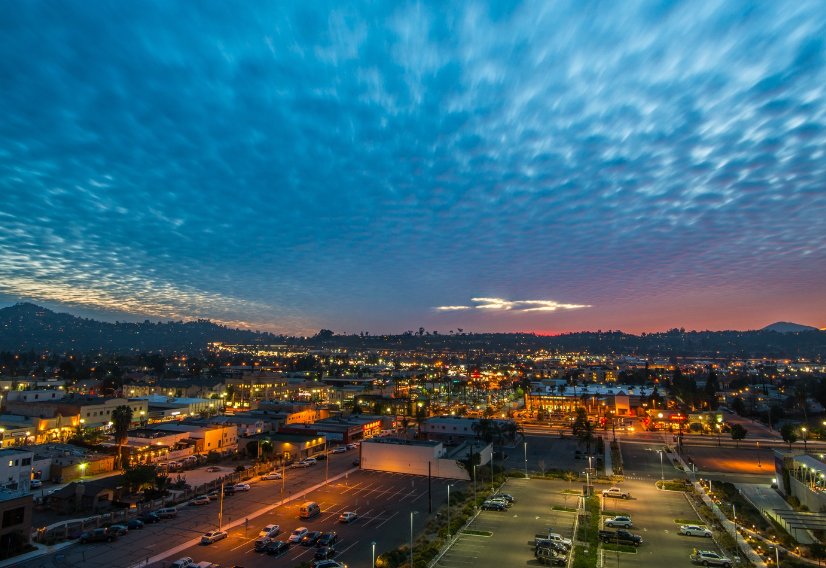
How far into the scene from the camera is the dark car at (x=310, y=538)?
18.7m

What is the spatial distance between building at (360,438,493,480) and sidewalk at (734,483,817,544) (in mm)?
15066

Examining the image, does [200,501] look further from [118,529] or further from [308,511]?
[308,511]

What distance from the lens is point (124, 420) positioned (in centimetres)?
3097

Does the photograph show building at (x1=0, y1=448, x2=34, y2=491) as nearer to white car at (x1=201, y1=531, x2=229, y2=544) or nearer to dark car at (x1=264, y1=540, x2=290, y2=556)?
white car at (x1=201, y1=531, x2=229, y2=544)

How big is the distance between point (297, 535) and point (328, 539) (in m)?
1.36

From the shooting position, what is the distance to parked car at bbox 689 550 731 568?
16828mm

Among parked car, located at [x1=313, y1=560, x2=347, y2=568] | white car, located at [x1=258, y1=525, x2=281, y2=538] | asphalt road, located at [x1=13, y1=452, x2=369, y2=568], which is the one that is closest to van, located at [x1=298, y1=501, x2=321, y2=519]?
white car, located at [x1=258, y1=525, x2=281, y2=538]

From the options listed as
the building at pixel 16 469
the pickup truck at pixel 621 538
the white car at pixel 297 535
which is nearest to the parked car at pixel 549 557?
the pickup truck at pixel 621 538

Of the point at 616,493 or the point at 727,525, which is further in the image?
the point at 616,493

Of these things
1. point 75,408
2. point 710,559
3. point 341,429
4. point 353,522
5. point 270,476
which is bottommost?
point 270,476

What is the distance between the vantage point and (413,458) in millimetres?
31891

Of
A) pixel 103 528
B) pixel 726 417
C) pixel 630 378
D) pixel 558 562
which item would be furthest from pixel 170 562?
pixel 630 378

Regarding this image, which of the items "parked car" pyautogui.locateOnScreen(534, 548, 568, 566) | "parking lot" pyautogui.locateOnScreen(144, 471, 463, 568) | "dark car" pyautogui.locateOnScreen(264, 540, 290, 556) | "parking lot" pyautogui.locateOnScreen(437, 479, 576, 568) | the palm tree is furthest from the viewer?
the palm tree

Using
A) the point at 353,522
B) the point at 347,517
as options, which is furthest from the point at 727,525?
the point at 347,517
